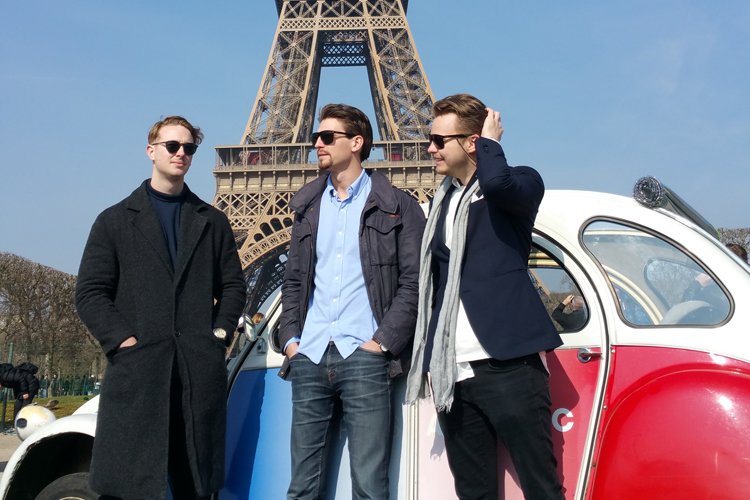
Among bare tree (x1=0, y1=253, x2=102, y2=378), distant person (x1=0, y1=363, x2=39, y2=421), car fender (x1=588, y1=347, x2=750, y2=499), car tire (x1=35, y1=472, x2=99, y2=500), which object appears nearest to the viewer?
car fender (x1=588, y1=347, x2=750, y2=499)

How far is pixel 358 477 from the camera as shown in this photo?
3.11 m

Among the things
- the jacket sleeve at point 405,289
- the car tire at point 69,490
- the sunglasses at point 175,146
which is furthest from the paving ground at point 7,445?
the jacket sleeve at point 405,289

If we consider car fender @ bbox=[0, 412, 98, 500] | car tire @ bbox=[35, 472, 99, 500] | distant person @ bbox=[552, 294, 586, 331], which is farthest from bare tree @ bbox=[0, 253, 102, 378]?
distant person @ bbox=[552, 294, 586, 331]

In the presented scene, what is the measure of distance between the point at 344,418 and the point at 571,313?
3.51 ft

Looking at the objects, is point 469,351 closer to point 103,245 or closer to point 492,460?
point 492,460

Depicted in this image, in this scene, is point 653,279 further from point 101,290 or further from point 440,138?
point 101,290

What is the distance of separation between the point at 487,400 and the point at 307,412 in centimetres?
76

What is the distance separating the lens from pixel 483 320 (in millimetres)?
2932

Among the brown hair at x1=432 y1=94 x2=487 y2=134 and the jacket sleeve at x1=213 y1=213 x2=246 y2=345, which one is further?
the jacket sleeve at x1=213 y1=213 x2=246 y2=345

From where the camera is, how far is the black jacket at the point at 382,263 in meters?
3.15

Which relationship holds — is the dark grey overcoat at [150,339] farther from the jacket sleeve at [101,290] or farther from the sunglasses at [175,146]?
the sunglasses at [175,146]

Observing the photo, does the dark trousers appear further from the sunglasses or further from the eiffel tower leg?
the eiffel tower leg

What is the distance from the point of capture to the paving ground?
11.2 meters

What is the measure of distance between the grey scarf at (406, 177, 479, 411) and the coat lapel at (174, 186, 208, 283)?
1006mm
